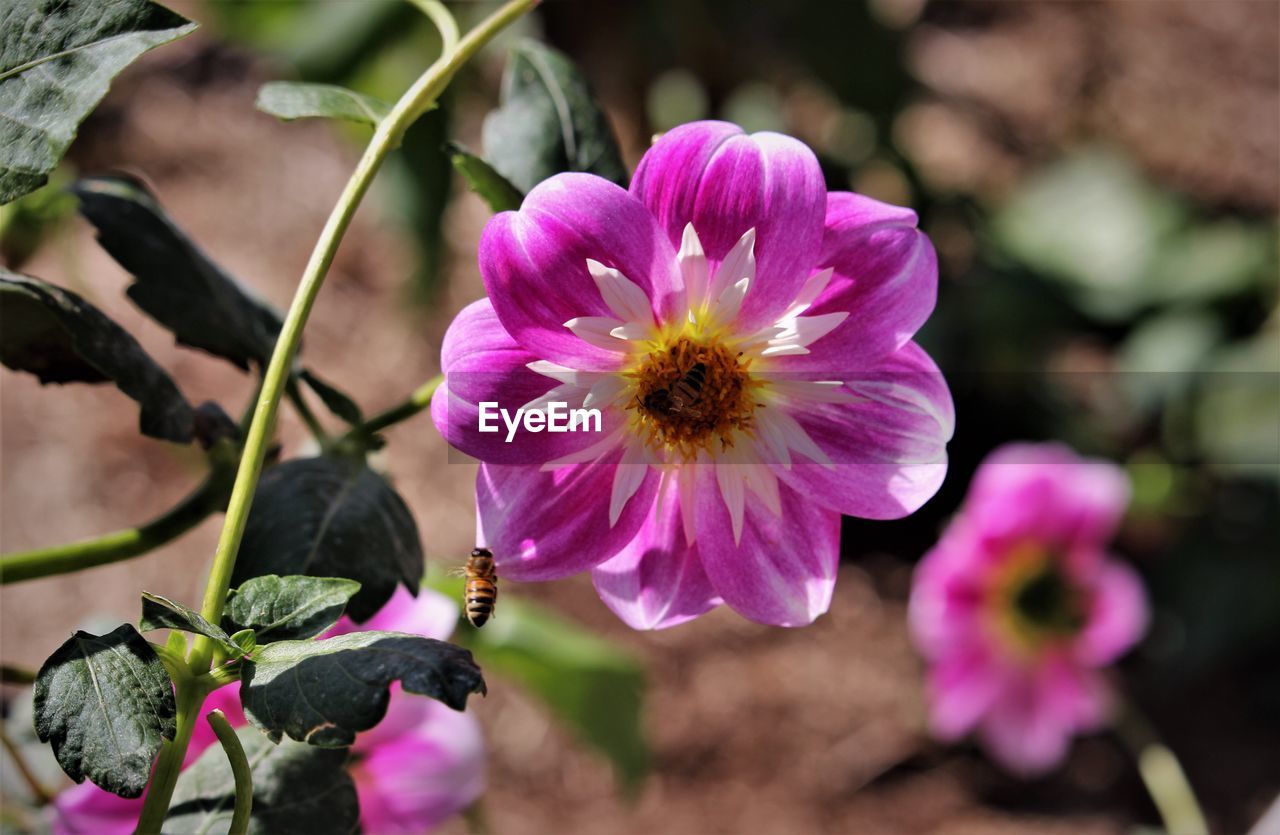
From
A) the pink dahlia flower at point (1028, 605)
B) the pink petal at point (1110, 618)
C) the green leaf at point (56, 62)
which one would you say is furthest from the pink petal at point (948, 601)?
the green leaf at point (56, 62)

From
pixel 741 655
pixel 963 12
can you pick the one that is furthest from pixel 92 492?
pixel 963 12

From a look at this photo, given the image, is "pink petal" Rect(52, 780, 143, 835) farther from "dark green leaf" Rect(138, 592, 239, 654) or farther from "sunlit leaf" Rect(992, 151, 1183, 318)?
"sunlit leaf" Rect(992, 151, 1183, 318)

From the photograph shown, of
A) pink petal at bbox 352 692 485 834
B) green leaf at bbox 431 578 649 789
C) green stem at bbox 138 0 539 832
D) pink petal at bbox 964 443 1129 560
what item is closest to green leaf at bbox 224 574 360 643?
green stem at bbox 138 0 539 832

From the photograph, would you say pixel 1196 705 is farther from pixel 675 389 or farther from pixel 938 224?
pixel 675 389

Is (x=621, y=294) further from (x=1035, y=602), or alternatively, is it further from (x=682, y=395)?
(x=1035, y=602)

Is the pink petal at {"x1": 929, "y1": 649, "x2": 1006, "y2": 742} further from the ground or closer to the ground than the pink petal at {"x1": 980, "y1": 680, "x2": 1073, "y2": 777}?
further from the ground
